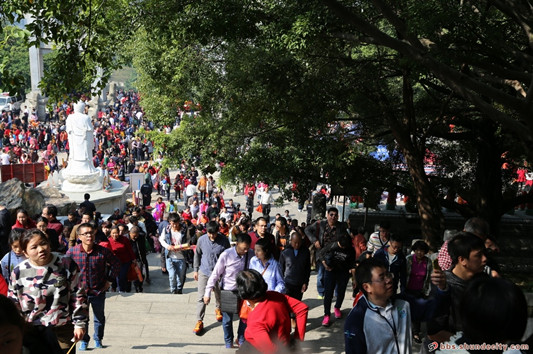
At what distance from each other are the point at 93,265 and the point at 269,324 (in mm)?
2833

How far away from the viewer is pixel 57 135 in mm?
38156

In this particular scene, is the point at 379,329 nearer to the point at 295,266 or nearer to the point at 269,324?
the point at 269,324

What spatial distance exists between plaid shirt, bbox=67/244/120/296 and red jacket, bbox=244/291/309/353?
8.55ft

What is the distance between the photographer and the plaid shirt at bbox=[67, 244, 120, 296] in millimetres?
7184

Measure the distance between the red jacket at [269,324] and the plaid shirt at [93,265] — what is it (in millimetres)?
2605

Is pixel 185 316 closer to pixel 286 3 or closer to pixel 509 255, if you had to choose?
pixel 286 3

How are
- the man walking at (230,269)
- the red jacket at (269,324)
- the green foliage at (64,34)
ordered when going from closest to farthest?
the red jacket at (269,324) < the man walking at (230,269) < the green foliage at (64,34)

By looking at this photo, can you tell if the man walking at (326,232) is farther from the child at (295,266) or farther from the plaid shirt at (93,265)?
the plaid shirt at (93,265)

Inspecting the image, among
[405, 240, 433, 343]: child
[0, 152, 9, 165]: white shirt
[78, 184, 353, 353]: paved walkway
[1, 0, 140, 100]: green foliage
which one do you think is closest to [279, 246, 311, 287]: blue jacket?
[78, 184, 353, 353]: paved walkway

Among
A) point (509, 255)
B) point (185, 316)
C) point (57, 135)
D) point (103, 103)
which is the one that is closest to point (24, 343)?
point (185, 316)

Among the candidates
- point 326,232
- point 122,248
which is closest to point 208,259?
point 122,248

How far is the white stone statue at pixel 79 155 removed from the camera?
23984 millimetres

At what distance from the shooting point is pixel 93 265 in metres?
7.24

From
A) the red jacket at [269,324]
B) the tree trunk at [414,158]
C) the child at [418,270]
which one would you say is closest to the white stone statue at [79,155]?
the tree trunk at [414,158]
